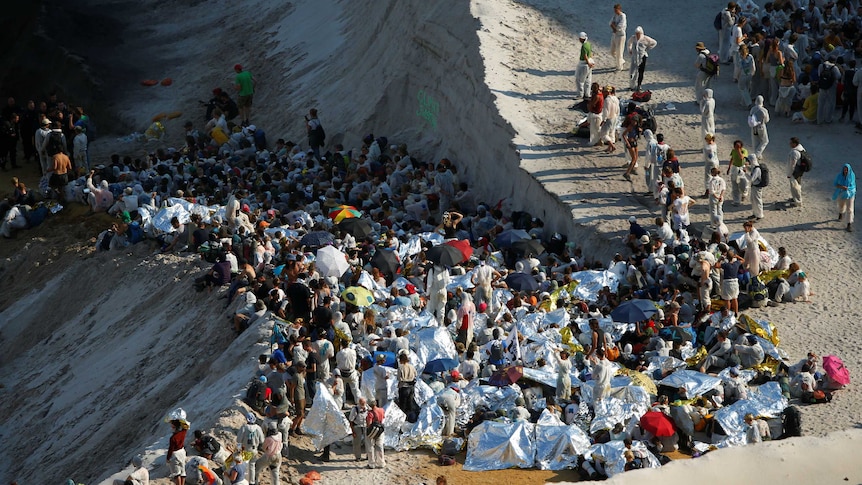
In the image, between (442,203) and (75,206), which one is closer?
(442,203)

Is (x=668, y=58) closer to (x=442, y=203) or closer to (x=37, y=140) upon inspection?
(x=442, y=203)

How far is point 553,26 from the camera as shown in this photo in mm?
34719

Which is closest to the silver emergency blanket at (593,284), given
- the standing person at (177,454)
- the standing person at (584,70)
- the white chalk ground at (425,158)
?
the white chalk ground at (425,158)

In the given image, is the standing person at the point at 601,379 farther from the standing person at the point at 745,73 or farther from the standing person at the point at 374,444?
the standing person at the point at 745,73

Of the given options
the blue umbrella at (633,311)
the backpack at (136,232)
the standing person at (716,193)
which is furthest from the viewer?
the backpack at (136,232)

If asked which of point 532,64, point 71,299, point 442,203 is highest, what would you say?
point 532,64

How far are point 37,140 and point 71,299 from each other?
5.91 m

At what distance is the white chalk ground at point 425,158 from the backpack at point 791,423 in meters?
0.22

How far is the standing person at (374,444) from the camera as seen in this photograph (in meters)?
21.6

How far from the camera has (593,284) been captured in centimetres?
2609

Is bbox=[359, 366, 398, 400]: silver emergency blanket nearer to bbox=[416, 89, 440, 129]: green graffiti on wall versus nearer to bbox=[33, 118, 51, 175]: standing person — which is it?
bbox=[416, 89, 440, 129]: green graffiti on wall

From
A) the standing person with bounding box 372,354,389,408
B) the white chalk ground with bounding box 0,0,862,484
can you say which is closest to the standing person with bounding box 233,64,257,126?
the white chalk ground with bounding box 0,0,862,484

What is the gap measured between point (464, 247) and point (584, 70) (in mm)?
6198

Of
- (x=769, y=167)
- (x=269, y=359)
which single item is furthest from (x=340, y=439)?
(x=769, y=167)
